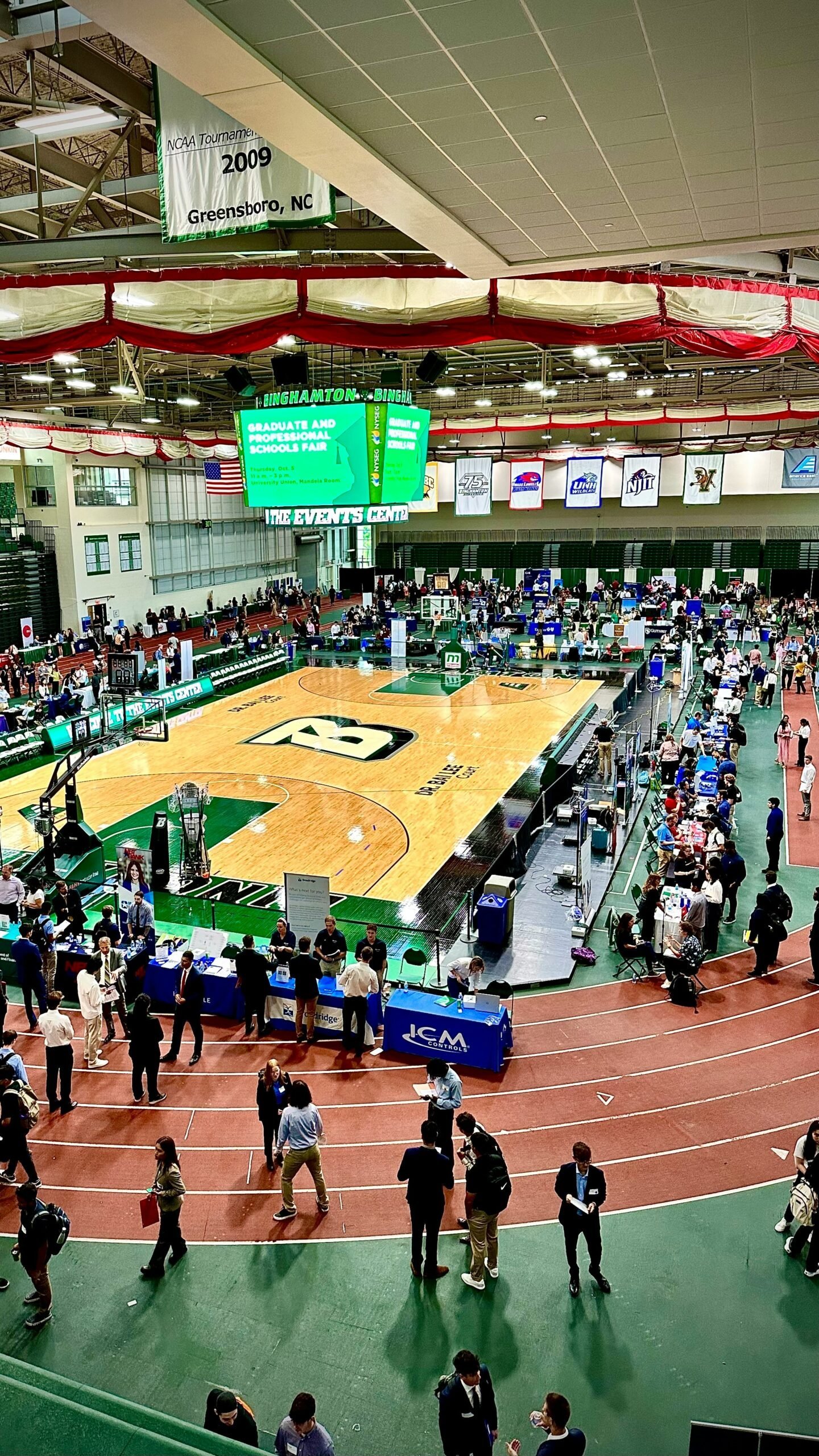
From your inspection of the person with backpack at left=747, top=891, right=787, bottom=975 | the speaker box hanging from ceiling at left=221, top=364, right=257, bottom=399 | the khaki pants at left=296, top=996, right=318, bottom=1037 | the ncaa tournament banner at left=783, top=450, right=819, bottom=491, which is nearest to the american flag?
the speaker box hanging from ceiling at left=221, top=364, right=257, bottom=399

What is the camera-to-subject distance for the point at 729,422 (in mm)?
43500

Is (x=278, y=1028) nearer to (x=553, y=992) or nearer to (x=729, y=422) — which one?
(x=553, y=992)

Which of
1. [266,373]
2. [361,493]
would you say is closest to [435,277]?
[361,493]

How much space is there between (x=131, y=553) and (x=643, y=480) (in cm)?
2200

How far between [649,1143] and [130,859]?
812 cm

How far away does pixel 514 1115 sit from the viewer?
911cm

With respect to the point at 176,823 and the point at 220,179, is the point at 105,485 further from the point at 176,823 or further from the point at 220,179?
the point at 220,179

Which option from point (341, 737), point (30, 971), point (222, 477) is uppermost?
point (222, 477)

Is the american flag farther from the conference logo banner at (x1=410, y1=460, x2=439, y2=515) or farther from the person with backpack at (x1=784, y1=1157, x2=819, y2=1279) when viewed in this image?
the person with backpack at (x1=784, y1=1157, x2=819, y2=1279)

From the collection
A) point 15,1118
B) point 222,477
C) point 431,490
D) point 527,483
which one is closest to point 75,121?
point 15,1118

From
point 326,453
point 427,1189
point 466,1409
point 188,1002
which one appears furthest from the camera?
point 326,453

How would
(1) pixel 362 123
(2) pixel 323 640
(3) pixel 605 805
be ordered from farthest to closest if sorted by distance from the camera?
(2) pixel 323 640
(3) pixel 605 805
(1) pixel 362 123

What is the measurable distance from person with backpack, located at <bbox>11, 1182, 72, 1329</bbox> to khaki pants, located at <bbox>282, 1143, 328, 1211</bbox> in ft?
5.44

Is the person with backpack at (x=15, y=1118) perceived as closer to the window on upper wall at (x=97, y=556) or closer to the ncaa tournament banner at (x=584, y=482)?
the window on upper wall at (x=97, y=556)
